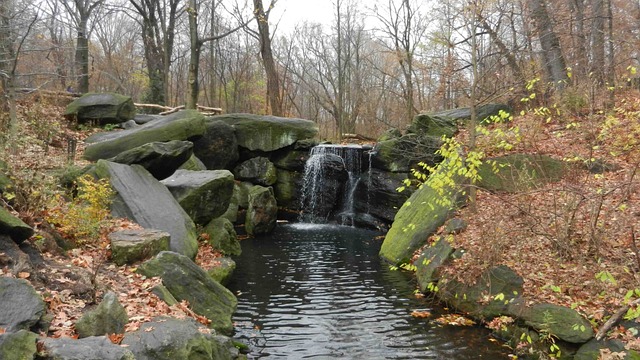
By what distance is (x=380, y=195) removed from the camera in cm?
1620

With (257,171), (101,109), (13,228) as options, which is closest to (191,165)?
(257,171)

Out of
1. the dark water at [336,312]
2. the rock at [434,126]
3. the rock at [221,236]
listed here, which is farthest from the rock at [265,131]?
the rock at [221,236]

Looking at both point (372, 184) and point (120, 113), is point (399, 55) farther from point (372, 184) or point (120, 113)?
point (120, 113)

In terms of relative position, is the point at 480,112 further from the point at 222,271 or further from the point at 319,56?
the point at 319,56

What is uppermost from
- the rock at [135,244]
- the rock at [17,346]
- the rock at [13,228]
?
the rock at [13,228]

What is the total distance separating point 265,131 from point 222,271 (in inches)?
370

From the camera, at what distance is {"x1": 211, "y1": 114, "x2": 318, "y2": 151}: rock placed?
701 inches

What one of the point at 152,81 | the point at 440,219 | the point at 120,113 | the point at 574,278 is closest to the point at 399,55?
the point at 152,81

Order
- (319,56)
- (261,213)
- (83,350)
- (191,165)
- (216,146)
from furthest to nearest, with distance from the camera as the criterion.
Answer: (319,56), (216,146), (261,213), (191,165), (83,350)

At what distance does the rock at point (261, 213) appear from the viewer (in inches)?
571

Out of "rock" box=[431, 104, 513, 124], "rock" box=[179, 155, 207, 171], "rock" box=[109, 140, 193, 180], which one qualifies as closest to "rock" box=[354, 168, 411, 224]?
"rock" box=[431, 104, 513, 124]

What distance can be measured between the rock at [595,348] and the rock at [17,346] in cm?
558

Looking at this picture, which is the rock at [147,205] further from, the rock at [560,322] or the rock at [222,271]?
the rock at [560,322]

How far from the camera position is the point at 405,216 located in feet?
38.3
